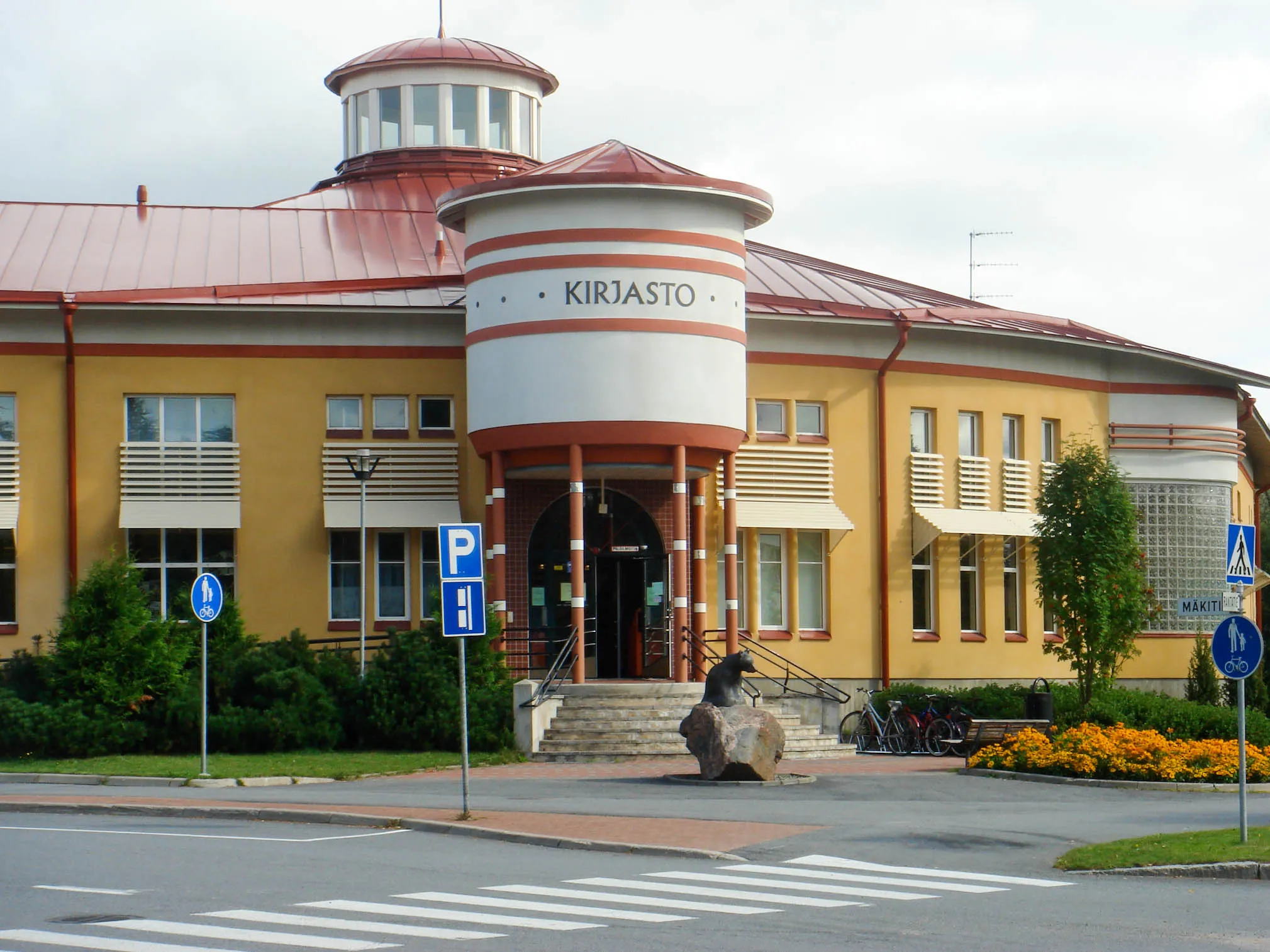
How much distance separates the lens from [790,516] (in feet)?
115

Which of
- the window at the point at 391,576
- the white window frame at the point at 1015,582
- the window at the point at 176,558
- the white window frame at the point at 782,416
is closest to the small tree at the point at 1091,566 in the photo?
the white window frame at the point at 1015,582

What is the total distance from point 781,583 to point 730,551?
359 centimetres

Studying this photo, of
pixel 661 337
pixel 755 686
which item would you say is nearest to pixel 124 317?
pixel 661 337

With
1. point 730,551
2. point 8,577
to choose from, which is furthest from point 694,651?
point 8,577

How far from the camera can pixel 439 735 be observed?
2891cm

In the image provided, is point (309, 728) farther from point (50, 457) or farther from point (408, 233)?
point (408, 233)

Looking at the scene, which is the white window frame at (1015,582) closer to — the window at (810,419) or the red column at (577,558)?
the window at (810,419)

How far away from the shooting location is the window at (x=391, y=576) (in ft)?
113

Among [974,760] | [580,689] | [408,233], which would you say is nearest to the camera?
[974,760]

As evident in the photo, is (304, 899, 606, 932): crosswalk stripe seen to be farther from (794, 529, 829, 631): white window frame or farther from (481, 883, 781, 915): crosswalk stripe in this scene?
(794, 529, 829, 631): white window frame

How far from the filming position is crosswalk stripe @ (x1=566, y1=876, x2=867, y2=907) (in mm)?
13375

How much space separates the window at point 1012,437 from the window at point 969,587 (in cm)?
→ 207

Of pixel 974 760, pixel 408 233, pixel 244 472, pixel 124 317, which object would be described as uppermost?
pixel 408 233

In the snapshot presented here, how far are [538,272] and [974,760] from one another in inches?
433
